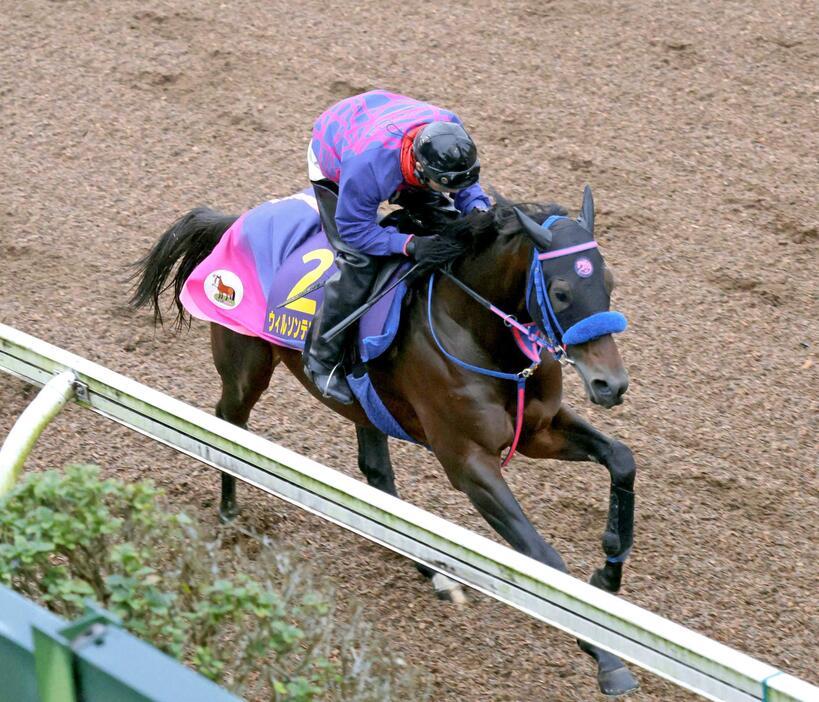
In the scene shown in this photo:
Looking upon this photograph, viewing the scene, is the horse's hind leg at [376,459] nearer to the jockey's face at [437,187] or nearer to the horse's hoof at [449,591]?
the horse's hoof at [449,591]

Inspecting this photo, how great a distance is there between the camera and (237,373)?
5.20m

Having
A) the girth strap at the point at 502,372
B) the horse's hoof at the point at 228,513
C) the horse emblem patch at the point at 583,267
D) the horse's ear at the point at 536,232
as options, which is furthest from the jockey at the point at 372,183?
the horse's hoof at the point at 228,513

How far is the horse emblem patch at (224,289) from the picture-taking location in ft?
16.6

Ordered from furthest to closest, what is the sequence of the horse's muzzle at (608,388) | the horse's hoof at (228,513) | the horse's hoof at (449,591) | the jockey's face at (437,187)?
the horse's hoof at (228,513) → the horse's hoof at (449,591) → the jockey's face at (437,187) → the horse's muzzle at (608,388)

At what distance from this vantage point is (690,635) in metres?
2.45

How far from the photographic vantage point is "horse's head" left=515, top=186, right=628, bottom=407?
12.5ft

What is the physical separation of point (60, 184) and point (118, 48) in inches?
75.0

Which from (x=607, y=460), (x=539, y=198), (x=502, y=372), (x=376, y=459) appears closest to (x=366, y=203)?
(x=502, y=372)

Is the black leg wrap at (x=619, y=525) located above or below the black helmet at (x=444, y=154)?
below

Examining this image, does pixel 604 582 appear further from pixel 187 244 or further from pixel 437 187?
pixel 187 244

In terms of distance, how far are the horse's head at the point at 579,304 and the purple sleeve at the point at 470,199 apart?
57 cm

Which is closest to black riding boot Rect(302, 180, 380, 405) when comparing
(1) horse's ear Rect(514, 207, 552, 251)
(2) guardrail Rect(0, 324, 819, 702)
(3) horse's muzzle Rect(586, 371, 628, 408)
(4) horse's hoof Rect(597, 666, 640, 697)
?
(1) horse's ear Rect(514, 207, 552, 251)

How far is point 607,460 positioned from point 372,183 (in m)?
1.29

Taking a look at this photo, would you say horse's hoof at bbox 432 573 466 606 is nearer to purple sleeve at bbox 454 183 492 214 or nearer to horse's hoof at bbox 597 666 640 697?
horse's hoof at bbox 597 666 640 697
